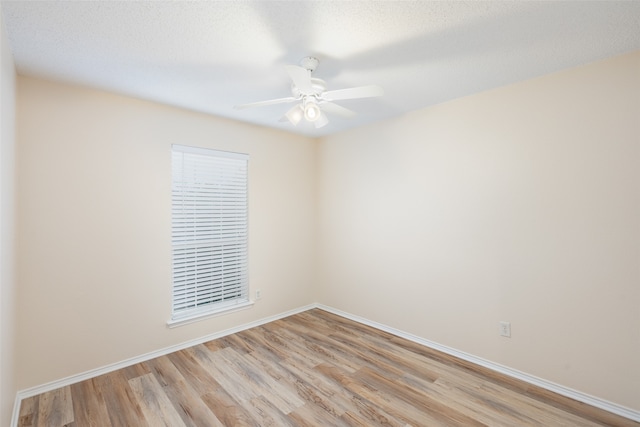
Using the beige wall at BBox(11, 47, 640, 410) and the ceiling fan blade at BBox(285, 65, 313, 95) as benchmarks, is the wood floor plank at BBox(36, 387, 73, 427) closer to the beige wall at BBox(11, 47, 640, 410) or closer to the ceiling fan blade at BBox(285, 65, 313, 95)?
the beige wall at BBox(11, 47, 640, 410)

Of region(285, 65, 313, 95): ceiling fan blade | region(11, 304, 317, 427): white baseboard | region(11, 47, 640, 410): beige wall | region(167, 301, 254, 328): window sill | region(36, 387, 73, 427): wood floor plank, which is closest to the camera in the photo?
region(285, 65, 313, 95): ceiling fan blade

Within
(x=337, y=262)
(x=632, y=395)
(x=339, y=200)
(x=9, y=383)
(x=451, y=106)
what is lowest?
(x=632, y=395)

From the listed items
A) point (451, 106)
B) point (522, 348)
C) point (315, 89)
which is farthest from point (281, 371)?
point (451, 106)

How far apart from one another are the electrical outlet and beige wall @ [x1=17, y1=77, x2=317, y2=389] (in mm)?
2686

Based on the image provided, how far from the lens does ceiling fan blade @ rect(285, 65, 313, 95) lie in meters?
1.65

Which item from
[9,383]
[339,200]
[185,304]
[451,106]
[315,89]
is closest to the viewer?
[9,383]

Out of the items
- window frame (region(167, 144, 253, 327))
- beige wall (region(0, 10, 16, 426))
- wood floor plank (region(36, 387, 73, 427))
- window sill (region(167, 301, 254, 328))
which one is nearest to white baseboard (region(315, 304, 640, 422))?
window sill (region(167, 301, 254, 328))

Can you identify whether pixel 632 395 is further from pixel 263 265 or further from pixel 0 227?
pixel 0 227

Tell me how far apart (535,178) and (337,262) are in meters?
2.37

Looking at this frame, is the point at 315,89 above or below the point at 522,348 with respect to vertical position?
above

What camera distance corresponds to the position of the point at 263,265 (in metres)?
3.67

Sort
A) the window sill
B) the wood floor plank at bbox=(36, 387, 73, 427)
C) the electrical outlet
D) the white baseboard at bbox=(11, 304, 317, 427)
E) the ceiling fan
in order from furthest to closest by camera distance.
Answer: the window sill, the electrical outlet, the white baseboard at bbox=(11, 304, 317, 427), the wood floor plank at bbox=(36, 387, 73, 427), the ceiling fan

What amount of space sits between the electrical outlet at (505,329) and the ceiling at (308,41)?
2005 millimetres

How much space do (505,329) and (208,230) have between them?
9.74 ft
